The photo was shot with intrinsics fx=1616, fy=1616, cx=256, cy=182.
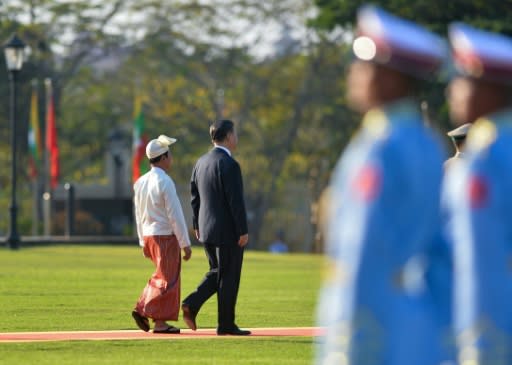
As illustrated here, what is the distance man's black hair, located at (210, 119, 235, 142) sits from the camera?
1468cm

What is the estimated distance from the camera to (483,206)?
593 centimetres

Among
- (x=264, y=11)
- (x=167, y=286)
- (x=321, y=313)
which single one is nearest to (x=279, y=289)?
(x=167, y=286)

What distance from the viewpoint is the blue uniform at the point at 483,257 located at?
19.3ft

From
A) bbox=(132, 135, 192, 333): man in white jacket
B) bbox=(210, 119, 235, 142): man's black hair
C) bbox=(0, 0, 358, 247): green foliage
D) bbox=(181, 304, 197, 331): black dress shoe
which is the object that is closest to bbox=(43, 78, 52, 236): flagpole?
bbox=(0, 0, 358, 247): green foliage

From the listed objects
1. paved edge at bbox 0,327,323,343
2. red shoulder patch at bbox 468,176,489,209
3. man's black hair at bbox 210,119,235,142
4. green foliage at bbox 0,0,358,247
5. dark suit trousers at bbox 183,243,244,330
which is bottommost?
paved edge at bbox 0,327,323,343

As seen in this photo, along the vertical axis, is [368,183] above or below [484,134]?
below

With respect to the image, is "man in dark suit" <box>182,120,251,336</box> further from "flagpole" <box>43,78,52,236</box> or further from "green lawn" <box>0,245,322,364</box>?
"flagpole" <box>43,78,52,236</box>

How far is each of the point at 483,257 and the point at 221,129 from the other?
8.89 m

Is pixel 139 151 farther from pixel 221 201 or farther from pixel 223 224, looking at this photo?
pixel 223 224

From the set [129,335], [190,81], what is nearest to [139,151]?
[190,81]

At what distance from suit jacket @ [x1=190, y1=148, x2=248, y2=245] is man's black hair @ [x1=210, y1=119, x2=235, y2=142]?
5.1 inches

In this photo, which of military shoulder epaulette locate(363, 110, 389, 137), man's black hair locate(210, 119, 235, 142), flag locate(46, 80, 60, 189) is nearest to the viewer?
military shoulder epaulette locate(363, 110, 389, 137)

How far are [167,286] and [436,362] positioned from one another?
925cm

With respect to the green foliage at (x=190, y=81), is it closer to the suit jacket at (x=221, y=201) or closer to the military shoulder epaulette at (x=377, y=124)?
the suit jacket at (x=221, y=201)
